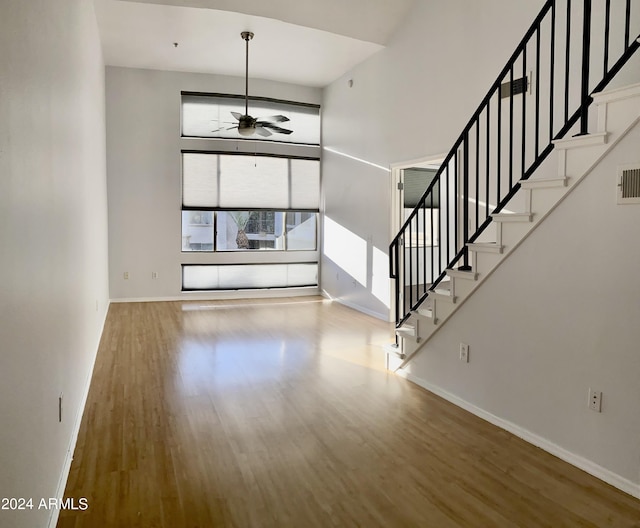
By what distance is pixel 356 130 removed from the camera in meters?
8.21

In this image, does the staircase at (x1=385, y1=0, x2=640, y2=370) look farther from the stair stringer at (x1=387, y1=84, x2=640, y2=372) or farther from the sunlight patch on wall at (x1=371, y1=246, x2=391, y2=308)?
the sunlight patch on wall at (x1=371, y1=246, x2=391, y2=308)

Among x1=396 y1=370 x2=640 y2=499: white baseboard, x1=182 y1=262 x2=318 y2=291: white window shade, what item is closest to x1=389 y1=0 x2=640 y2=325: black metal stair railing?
x1=396 y1=370 x2=640 y2=499: white baseboard

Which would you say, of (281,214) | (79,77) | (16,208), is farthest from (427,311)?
(281,214)

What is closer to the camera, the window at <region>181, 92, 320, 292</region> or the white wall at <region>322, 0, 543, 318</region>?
the white wall at <region>322, 0, 543, 318</region>

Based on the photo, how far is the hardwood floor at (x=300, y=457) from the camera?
2.45 m

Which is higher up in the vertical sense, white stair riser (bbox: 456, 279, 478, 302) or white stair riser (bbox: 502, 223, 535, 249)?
white stair riser (bbox: 502, 223, 535, 249)

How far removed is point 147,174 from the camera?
8555 mm

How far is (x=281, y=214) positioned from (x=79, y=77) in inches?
214

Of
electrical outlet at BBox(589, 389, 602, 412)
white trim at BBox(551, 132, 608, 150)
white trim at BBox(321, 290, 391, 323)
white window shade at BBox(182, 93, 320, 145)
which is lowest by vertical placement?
white trim at BBox(321, 290, 391, 323)

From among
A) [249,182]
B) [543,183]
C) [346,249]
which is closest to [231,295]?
[249,182]

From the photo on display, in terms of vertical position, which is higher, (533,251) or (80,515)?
(533,251)

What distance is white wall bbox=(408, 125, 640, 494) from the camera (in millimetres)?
2672

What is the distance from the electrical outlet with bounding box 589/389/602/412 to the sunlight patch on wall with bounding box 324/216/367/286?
5.23m

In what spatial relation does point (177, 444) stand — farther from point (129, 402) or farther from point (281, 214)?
point (281, 214)
